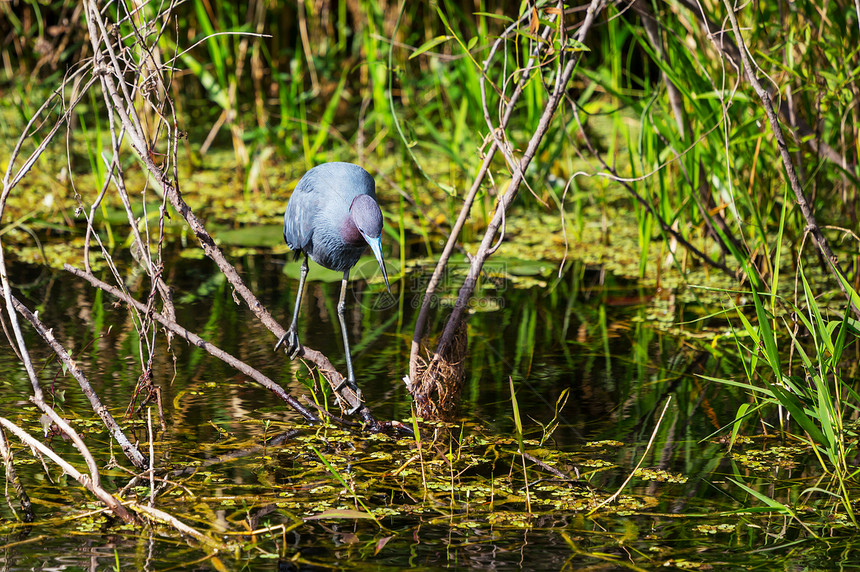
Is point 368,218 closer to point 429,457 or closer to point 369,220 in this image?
point 369,220

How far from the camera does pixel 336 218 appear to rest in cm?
272

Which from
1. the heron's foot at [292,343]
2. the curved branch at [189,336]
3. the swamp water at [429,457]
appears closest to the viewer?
the swamp water at [429,457]

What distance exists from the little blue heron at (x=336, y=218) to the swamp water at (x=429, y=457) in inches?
11.8

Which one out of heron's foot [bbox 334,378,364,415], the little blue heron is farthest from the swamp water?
the little blue heron

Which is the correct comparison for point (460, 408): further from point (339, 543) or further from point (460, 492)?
point (339, 543)

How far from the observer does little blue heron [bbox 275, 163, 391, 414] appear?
2594mm

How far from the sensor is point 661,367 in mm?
3195

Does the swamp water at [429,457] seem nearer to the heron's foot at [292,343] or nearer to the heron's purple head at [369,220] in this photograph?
the heron's foot at [292,343]

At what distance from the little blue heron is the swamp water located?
0.99 ft

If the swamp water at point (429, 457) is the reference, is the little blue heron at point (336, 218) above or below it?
above

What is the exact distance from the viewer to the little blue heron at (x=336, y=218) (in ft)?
8.51

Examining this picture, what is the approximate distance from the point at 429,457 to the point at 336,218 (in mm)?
724

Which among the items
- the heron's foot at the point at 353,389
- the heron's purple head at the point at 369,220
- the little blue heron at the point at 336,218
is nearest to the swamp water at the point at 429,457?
the heron's foot at the point at 353,389

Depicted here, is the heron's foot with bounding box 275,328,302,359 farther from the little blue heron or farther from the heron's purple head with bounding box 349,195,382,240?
the heron's purple head with bounding box 349,195,382,240
